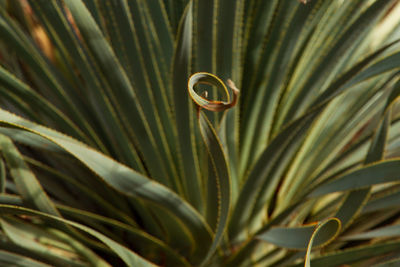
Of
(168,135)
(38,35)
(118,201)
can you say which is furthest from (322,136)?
(38,35)

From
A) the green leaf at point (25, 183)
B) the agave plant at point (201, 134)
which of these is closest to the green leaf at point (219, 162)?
the agave plant at point (201, 134)

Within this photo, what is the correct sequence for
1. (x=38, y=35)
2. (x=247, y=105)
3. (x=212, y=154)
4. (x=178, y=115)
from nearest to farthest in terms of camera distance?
1. (x=212, y=154)
2. (x=178, y=115)
3. (x=247, y=105)
4. (x=38, y=35)

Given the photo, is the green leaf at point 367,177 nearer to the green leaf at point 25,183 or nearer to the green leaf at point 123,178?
the green leaf at point 123,178

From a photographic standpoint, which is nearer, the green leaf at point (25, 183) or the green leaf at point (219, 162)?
the green leaf at point (219, 162)

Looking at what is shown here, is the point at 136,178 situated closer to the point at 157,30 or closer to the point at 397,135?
the point at 157,30

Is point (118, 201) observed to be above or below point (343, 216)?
above

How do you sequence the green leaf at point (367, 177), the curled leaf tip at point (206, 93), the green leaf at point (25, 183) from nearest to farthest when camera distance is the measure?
the curled leaf tip at point (206, 93) → the green leaf at point (367, 177) → the green leaf at point (25, 183)

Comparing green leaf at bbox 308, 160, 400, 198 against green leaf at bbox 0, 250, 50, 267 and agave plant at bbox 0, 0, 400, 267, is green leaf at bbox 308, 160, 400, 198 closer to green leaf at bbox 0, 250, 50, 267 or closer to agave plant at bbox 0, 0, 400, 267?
agave plant at bbox 0, 0, 400, 267

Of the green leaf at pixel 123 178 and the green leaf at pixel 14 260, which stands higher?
the green leaf at pixel 123 178

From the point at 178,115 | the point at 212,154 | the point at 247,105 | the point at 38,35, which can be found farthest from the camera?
the point at 38,35
